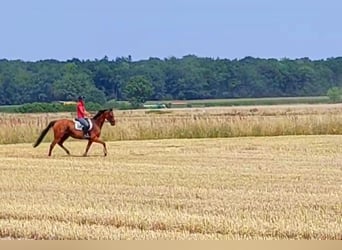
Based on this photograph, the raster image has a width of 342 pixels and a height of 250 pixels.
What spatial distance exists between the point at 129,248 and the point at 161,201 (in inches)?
237

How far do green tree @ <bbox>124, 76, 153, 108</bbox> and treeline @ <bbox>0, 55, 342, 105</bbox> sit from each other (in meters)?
0.42

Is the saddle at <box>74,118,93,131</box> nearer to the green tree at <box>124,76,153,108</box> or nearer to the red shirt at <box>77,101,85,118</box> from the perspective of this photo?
→ the red shirt at <box>77,101,85,118</box>

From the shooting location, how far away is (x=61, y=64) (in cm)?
6450

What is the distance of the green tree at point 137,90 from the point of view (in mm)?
61537

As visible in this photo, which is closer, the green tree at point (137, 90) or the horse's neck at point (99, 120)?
Result: the horse's neck at point (99, 120)

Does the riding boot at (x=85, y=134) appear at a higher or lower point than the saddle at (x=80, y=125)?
lower

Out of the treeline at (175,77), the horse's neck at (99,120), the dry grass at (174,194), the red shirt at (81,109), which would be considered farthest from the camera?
the treeline at (175,77)

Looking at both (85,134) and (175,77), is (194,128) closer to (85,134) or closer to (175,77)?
(85,134)

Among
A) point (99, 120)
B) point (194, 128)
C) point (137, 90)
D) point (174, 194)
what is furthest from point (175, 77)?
point (174, 194)

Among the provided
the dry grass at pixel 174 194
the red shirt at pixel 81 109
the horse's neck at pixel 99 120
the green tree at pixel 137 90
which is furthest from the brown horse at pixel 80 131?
the green tree at pixel 137 90

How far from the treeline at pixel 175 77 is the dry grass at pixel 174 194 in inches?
1273

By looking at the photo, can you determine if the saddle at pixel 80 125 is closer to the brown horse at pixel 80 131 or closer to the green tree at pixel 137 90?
the brown horse at pixel 80 131

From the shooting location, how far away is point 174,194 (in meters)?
12.6

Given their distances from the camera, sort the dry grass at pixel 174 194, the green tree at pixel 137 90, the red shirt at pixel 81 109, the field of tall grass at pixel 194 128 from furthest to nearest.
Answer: the green tree at pixel 137 90 → the field of tall grass at pixel 194 128 → the red shirt at pixel 81 109 → the dry grass at pixel 174 194
